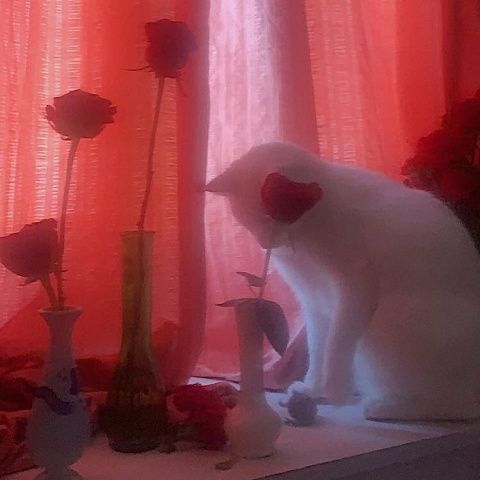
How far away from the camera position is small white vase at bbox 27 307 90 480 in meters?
0.84

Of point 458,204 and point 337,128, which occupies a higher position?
point 337,128

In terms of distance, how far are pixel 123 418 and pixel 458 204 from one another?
625 millimetres

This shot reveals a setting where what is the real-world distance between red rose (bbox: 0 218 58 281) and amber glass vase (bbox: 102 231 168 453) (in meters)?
0.14

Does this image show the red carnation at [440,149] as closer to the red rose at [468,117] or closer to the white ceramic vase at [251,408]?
the red rose at [468,117]

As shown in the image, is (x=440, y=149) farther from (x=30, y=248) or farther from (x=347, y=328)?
(x=30, y=248)

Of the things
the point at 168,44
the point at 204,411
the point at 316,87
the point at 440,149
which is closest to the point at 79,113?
the point at 168,44

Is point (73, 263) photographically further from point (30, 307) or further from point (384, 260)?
point (384, 260)

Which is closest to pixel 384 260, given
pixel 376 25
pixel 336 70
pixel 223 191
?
pixel 223 191

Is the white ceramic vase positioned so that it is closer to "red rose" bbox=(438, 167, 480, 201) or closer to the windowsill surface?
the windowsill surface

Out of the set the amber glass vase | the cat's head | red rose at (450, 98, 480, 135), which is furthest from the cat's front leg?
red rose at (450, 98, 480, 135)

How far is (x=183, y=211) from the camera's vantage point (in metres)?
1.11

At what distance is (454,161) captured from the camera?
1.27m

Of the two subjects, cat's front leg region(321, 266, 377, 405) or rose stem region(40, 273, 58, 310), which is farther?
cat's front leg region(321, 266, 377, 405)

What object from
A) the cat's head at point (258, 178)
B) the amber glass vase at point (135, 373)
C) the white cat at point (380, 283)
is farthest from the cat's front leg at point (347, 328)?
the amber glass vase at point (135, 373)
